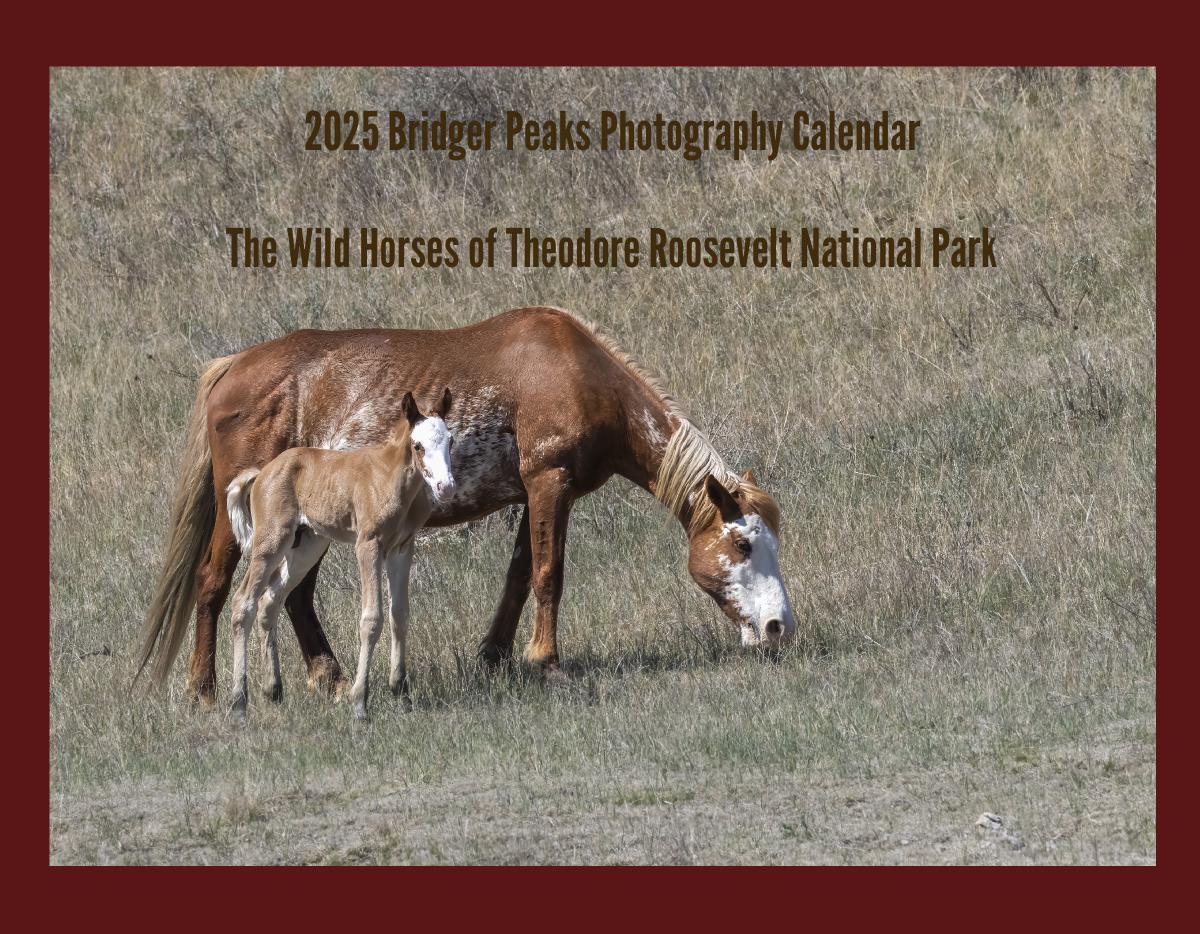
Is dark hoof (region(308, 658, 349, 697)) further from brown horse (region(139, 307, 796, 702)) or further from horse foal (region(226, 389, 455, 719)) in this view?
horse foal (region(226, 389, 455, 719))

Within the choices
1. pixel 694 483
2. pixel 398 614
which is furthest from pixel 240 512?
pixel 694 483

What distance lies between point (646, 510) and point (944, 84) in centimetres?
810

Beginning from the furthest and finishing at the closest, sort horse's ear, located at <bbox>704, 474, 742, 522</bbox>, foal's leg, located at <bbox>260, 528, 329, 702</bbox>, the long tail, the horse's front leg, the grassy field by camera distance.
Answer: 1. the long tail
2. the horse's front leg
3. horse's ear, located at <bbox>704, 474, 742, 522</bbox>
4. foal's leg, located at <bbox>260, 528, 329, 702</bbox>
5. the grassy field

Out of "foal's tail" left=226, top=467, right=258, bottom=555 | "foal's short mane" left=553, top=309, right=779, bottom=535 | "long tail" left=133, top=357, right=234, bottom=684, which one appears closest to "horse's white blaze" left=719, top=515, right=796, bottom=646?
"foal's short mane" left=553, top=309, right=779, bottom=535

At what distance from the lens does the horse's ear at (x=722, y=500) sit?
9633 mm

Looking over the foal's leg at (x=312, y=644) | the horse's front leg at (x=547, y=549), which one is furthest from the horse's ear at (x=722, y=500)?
the foal's leg at (x=312, y=644)

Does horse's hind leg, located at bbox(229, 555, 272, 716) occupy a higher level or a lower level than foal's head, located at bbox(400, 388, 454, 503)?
lower

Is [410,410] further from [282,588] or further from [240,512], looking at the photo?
[240,512]

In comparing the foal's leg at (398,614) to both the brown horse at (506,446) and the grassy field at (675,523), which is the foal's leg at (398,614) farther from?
the brown horse at (506,446)

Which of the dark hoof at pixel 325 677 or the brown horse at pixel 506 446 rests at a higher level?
the brown horse at pixel 506 446

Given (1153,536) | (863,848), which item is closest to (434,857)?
(863,848)

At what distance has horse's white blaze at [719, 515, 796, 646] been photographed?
967cm

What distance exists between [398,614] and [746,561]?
2.13 m

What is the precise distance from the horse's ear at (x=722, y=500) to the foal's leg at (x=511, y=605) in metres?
1.30
